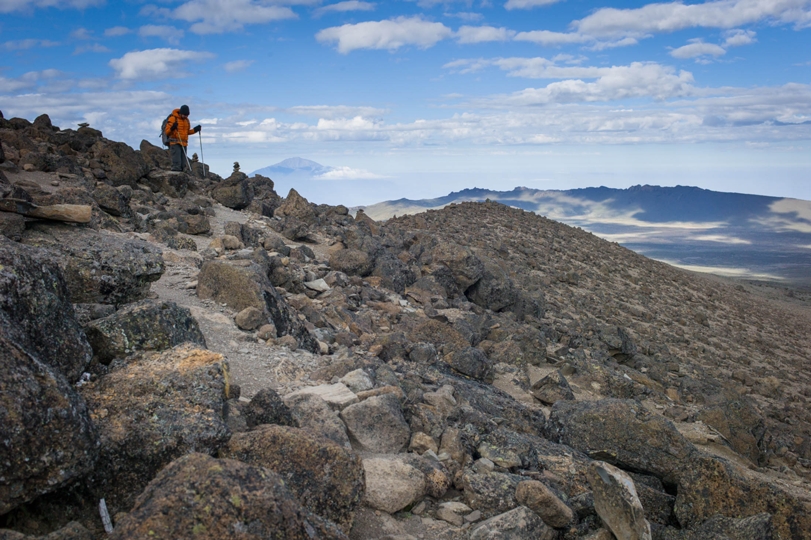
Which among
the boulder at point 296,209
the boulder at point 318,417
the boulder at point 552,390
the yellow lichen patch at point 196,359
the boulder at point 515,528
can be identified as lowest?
the boulder at point 552,390

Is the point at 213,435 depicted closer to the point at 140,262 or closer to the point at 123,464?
the point at 123,464

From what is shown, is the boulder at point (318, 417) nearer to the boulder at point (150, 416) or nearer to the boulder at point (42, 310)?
the boulder at point (150, 416)

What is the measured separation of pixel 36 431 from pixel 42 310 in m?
1.28

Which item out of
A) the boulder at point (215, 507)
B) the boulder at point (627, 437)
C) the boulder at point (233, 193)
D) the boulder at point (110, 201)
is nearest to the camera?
the boulder at point (215, 507)

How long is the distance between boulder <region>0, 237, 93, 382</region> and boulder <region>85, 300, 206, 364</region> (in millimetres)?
442

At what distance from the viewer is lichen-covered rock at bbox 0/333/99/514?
320cm

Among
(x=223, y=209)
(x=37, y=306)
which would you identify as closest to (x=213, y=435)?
(x=37, y=306)

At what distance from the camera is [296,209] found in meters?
18.7

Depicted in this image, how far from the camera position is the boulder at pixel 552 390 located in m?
9.42

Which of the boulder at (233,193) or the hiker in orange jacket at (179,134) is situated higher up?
the hiker in orange jacket at (179,134)

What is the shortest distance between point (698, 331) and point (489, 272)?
34.8ft

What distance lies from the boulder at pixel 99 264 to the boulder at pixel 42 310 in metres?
1.94

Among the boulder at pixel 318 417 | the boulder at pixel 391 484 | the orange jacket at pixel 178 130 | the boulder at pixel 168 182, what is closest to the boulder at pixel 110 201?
the boulder at pixel 168 182

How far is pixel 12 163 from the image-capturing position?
1584cm
